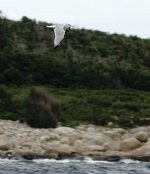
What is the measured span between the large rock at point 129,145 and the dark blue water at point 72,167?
1.31 m

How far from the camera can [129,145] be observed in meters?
25.2

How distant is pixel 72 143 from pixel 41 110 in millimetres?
4627

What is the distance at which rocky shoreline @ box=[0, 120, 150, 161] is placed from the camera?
24.4 metres

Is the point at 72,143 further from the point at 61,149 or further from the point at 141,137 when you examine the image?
the point at 141,137

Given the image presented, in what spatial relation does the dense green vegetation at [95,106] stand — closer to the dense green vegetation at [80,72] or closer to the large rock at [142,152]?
the dense green vegetation at [80,72]

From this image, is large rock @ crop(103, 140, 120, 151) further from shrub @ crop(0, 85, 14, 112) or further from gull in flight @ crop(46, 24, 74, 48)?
gull in flight @ crop(46, 24, 74, 48)

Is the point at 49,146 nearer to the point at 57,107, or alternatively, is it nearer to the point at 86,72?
the point at 57,107

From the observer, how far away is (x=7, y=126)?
2897cm

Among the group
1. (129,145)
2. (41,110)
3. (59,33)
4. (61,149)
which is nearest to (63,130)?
(41,110)

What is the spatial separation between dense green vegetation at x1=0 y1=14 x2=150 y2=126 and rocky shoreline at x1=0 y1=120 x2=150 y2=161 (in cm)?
266

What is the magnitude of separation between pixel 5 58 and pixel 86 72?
184 inches

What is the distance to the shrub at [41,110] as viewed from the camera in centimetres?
3005

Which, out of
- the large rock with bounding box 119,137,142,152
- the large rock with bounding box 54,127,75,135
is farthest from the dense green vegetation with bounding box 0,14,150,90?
the large rock with bounding box 119,137,142,152

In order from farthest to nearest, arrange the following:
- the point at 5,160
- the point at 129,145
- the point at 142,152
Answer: the point at 129,145 → the point at 142,152 → the point at 5,160
